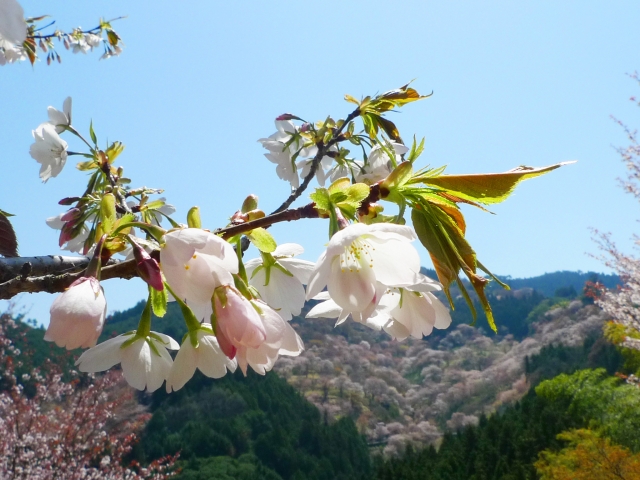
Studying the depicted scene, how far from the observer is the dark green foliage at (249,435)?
12.6 meters

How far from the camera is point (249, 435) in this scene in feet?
46.4

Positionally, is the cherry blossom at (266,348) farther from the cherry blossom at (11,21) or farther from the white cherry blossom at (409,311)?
the cherry blossom at (11,21)

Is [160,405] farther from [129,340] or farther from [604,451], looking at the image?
[129,340]

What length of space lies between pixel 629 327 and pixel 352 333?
23.1 metres

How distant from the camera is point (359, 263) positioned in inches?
19.2

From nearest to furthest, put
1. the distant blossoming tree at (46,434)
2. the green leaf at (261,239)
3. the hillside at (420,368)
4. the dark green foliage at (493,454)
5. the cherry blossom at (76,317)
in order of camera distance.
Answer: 1. the cherry blossom at (76,317)
2. the green leaf at (261,239)
3. the distant blossoming tree at (46,434)
4. the dark green foliage at (493,454)
5. the hillside at (420,368)

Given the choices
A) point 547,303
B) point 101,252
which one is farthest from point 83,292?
point 547,303

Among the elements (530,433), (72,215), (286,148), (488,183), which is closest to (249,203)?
(488,183)

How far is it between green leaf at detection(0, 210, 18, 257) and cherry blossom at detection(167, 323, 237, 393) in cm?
19

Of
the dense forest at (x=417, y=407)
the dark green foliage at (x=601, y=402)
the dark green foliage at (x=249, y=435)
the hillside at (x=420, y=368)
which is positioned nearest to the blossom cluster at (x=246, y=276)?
the dense forest at (x=417, y=407)

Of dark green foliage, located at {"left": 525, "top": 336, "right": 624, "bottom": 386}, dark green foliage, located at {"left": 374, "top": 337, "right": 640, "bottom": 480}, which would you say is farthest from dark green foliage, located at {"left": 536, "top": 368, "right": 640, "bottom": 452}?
dark green foliage, located at {"left": 525, "top": 336, "right": 624, "bottom": 386}

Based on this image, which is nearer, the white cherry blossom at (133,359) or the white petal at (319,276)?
the white petal at (319,276)

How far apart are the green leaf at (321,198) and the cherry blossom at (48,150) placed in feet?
3.41

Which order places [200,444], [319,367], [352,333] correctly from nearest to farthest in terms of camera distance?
[200,444], [319,367], [352,333]
